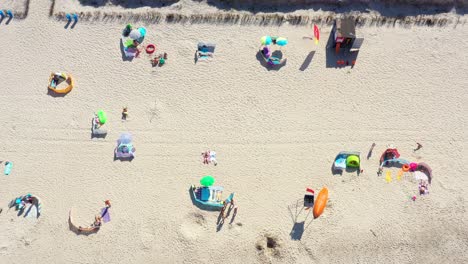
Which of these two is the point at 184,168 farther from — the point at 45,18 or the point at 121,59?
the point at 45,18

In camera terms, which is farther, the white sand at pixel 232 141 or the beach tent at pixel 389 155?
the beach tent at pixel 389 155

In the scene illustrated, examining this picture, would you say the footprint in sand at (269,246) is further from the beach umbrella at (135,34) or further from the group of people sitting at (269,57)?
the beach umbrella at (135,34)

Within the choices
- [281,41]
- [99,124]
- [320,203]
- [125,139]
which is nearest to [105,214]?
[125,139]

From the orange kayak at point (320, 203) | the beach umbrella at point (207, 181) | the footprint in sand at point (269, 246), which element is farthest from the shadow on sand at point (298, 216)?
the beach umbrella at point (207, 181)

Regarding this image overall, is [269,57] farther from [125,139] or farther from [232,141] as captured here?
[125,139]

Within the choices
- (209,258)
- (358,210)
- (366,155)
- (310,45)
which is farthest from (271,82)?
(209,258)

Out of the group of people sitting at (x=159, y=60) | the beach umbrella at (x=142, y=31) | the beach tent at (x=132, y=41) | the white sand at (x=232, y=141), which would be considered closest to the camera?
the white sand at (x=232, y=141)

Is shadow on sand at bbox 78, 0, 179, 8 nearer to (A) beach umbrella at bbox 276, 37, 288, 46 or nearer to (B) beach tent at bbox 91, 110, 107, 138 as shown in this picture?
(A) beach umbrella at bbox 276, 37, 288, 46

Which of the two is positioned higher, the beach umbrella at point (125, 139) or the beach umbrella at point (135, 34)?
the beach umbrella at point (135, 34)
